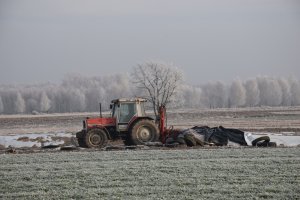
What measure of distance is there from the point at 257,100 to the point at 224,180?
139 m

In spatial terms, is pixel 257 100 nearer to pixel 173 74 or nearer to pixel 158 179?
pixel 173 74

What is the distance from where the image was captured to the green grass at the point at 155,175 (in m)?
10.9

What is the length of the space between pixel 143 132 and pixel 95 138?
6.96 ft

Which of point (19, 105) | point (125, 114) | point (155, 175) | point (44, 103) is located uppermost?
point (44, 103)

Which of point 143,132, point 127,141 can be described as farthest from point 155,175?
point 127,141

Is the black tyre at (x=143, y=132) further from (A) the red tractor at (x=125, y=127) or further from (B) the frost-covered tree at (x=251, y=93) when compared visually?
(B) the frost-covered tree at (x=251, y=93)

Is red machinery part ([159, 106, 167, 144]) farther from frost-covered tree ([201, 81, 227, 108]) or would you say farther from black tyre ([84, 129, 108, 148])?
frost-covered tree ([201, 81, 227, 108])

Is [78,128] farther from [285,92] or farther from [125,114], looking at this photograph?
[285,92]

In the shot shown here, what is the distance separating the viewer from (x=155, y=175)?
13031 millimetres

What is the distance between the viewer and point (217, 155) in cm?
1739

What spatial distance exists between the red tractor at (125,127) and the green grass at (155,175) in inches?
151

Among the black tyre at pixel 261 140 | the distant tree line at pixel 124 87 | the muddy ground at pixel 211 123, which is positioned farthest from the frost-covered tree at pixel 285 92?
the black tyre at pixel 261 140

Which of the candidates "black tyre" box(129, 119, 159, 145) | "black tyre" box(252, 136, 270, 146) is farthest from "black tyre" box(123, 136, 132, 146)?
"black tyre" box(252, 136, 270, 146)

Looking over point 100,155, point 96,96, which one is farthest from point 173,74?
point 96,96
